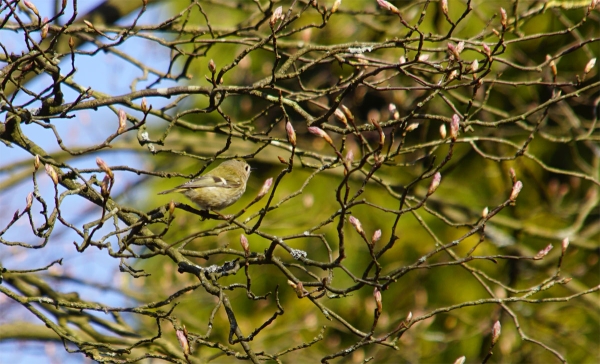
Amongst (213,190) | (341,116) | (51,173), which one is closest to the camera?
(51,173)

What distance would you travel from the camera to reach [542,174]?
8406mm

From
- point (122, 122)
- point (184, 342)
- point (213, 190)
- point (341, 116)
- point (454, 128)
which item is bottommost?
point (184, 342)

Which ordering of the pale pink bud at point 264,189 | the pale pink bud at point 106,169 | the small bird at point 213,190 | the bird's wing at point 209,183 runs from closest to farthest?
the pale pink bud at point 106,169 → the pale pink bud at point 264,189 → the bird's wing at point 209,183 → the small bird at point 213,190

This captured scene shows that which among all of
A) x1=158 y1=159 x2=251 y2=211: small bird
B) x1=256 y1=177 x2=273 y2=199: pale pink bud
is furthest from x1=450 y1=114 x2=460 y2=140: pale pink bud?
x1=158 y1=159 x2=251 y2=211: small bird

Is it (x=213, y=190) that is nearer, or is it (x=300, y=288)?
(x=300, y=288)

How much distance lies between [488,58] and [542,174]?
18.1ft

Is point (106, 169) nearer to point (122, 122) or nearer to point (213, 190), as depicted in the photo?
point (122, 122)

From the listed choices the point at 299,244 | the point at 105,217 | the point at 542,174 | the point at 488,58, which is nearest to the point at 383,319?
the point at 299,244

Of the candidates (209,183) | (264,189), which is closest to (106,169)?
(264,189)

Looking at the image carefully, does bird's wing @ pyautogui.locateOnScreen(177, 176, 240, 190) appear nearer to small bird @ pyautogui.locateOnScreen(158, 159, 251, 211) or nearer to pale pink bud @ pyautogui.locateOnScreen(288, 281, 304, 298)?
small bird @ pyautogui.locateOnScreen(158, 159, 251, 211)

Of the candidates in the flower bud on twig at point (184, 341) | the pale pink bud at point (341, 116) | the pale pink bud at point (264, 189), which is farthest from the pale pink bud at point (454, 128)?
the flower bud on twig at point (184, 341)

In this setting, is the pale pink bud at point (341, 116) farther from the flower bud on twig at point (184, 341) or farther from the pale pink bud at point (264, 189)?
the flower bud on twig at point (184, 341)

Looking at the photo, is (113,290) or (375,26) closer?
(113,290)

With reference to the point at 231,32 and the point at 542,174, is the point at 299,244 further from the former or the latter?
the point at 231,32
